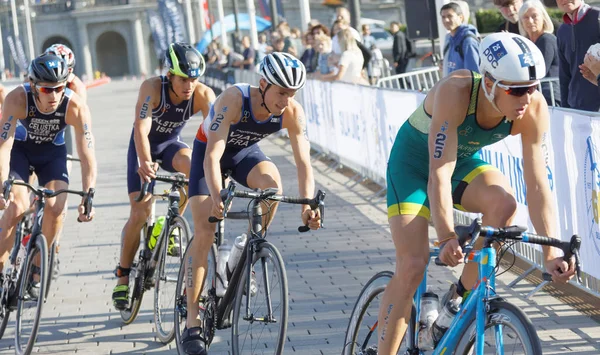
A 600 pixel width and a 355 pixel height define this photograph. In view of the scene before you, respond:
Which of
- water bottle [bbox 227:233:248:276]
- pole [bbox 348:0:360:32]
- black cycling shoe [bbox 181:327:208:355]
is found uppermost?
pole [bbox 348:0:360:32]

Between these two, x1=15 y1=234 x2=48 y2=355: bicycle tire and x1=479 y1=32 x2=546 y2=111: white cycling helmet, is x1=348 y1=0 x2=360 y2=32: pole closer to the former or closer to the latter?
x1=15 y1=234 x2=48 y2=355: bicycle tire

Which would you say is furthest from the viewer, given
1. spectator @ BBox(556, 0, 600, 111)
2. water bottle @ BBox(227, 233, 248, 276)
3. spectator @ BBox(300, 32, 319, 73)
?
spectator @ BBox(300, 32, 319, 73)

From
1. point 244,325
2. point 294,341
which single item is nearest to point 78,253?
point 294,341

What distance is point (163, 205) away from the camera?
1455 cm

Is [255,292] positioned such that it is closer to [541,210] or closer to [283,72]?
[283,72]

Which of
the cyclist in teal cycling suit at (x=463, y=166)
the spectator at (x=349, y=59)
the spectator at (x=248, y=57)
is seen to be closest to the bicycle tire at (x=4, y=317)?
the cyclist in teal cycling suit at (x=463, y=166)

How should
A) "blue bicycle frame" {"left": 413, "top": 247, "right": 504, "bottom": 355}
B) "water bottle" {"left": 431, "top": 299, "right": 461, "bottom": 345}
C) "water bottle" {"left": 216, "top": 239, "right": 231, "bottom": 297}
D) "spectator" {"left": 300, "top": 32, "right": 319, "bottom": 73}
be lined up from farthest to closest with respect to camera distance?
"spectator" {"left": 300, "top": 32, "right": 319, "bottom": 73}
"water bottle" {"left": 216, "top": 239, "right": 231, "bottom": 297}
"water bottle" {"left": 431, "top": 299, "right": 461, "bottom": 345}
"blue bicycle frame" {"left": 413, "top": 247, "right": 504, "bottom": 355}

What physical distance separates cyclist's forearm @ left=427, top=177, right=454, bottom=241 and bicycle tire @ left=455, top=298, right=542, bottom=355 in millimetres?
382

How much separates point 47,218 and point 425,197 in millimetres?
3651

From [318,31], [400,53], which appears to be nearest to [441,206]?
[318,31]

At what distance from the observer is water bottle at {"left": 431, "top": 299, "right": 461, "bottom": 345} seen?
194 inches

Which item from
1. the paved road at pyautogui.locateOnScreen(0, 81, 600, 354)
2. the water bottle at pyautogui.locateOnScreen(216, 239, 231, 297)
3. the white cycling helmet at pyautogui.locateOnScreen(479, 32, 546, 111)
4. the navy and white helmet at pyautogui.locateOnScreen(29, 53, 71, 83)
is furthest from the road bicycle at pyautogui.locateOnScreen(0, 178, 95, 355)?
the white cycling helmet at pyautogui.locateOnScreen(479, 32, 546, 111)

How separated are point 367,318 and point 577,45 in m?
4.06

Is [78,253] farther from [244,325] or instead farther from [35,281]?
[244,325]
